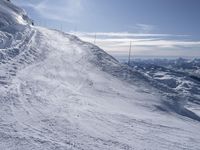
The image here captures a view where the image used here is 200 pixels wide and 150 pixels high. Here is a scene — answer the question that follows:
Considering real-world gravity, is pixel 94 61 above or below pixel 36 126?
above

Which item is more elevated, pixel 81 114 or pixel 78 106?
pixel 78 106

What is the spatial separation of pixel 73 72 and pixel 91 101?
9.61m

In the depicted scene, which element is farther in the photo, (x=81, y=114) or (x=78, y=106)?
(x=78, y=106)

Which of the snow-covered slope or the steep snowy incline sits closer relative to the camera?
the steep snowy incline

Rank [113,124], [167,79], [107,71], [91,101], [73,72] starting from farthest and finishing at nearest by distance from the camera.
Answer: [167,79], [107,71], [73,72], [91,101], [113,124]

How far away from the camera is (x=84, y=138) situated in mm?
16125

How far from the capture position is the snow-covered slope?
1589 cm

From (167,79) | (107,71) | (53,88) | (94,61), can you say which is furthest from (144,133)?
(167,79)

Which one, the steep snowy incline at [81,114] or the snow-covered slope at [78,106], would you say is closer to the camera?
the steep snowy incline at [81,114]

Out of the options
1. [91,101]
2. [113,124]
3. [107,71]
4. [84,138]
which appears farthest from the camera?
[107,71]

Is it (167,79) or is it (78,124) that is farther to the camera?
(167,79)

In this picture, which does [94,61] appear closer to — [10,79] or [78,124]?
[10,79]

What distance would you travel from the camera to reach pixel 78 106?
73.7 feet

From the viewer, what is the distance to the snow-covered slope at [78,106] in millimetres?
15891
